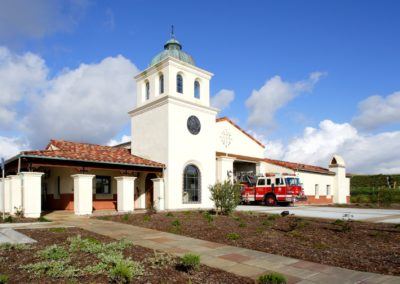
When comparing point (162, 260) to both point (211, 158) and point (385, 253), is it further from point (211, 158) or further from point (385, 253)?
point (211, 158)

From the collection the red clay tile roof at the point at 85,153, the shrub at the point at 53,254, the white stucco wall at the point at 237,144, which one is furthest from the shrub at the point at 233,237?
the white stucco wall at the point at 237,144

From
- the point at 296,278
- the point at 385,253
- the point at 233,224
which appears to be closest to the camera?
the point at 296,278

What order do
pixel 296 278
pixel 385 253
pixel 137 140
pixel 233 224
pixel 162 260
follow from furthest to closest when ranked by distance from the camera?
pixel 137 140
pixel 233 224
pixel 385 253
pixel 162 260
pixel 296 278

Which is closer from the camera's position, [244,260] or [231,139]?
[244,260]

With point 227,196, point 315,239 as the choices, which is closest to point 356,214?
point 227,196

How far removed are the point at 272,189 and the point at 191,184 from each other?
7600 millimetres

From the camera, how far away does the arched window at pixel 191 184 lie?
2328 centimetres

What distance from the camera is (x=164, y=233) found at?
11.7m

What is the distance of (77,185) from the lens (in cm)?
1838

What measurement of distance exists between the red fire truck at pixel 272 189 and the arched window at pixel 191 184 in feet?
11.5

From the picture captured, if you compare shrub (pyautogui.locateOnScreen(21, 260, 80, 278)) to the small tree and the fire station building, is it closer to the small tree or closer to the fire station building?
the small tree

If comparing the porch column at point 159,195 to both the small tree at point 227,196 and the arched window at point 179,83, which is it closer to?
the small tree at point 227,196

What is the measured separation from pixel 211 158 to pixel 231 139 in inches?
170

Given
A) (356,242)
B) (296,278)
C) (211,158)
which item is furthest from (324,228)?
(211,158)
